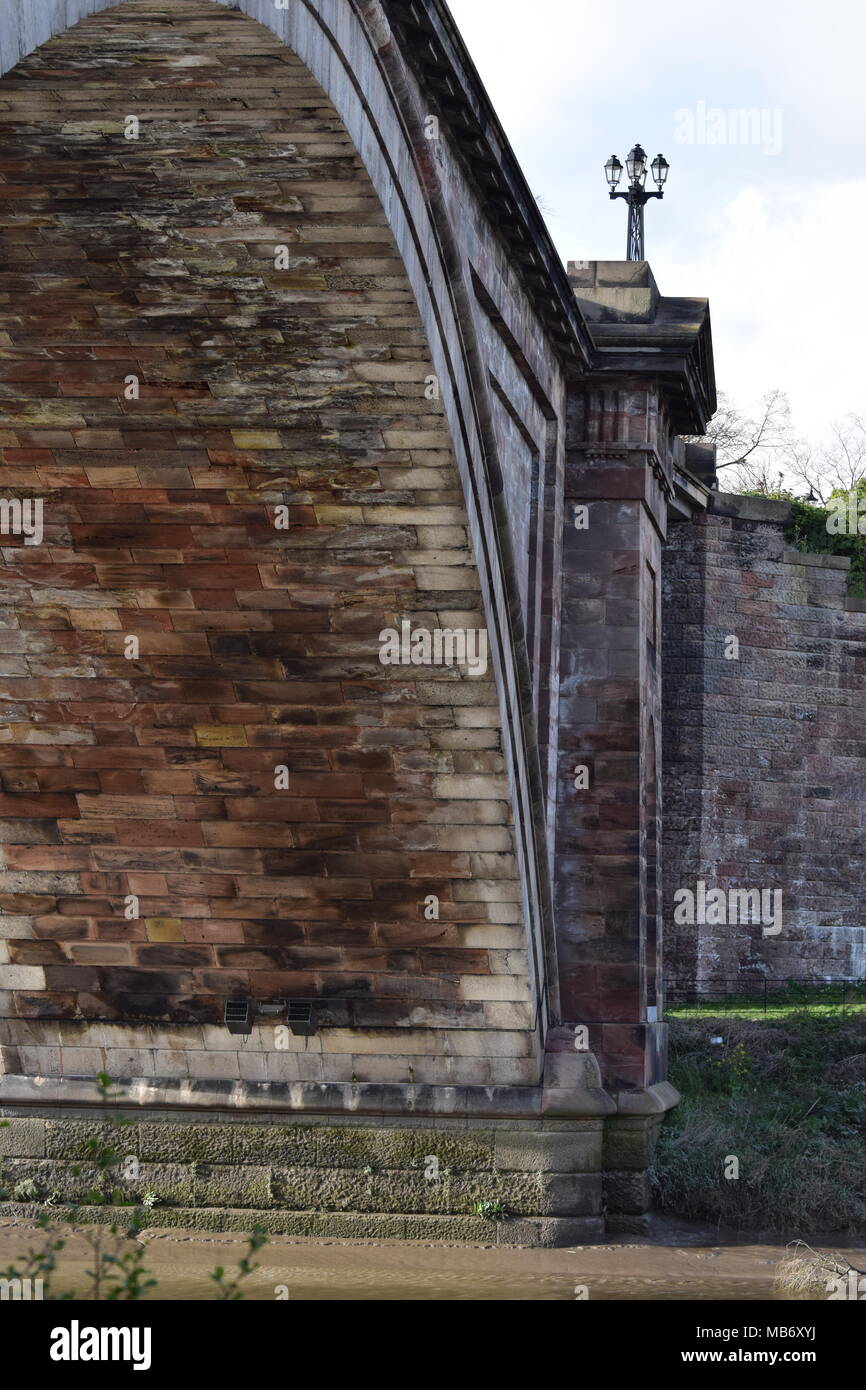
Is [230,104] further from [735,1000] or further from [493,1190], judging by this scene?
[735,1000]

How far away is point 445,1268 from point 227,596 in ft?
14.6

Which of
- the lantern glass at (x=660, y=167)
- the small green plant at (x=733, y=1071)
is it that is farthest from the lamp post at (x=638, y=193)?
the small green plant at (x=733, y=1071)

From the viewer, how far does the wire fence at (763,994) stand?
1633 centimetres

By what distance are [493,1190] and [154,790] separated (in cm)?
346

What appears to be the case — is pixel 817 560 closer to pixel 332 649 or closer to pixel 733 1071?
pixel 733 1071

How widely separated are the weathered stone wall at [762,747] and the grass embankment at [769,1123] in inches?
67.1

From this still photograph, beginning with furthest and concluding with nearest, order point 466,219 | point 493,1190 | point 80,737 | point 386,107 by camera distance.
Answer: point 493,1190, point 80,737, point 466,219, point 386,107

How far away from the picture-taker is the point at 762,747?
56.5 feet

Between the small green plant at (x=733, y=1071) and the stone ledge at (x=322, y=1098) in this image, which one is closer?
the stone ledge at (x=322, y=1098)

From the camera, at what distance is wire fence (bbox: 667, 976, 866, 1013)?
643 inches

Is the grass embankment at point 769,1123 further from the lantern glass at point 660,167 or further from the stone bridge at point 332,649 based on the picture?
the lantern glass at point 660,167

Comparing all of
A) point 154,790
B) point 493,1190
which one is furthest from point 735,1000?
point 154,790

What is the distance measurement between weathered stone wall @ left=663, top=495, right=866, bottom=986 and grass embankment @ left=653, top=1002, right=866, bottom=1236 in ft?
5.59

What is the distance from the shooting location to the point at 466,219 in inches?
334
